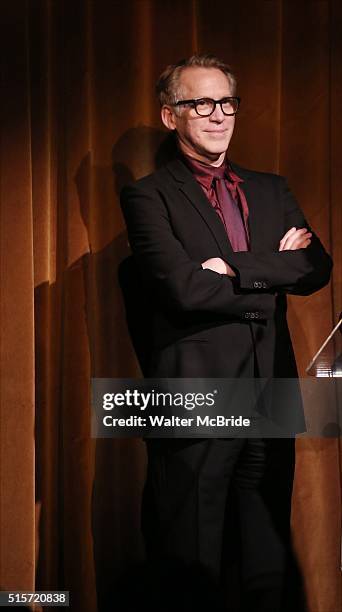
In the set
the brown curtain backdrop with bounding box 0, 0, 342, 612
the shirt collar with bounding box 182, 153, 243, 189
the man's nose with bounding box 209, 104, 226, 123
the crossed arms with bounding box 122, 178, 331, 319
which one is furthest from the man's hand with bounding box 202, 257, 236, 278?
the brown curtain backdrop with bounding box 0, 0, 342, 612

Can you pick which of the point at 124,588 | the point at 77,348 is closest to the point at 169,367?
the point at 77,348

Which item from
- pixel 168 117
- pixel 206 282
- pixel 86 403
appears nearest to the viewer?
pixel 206 282

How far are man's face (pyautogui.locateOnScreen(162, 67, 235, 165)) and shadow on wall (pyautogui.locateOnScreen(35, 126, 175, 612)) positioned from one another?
0.31 meters

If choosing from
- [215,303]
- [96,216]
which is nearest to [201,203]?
[215,303]

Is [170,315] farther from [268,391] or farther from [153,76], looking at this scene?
[153,76]

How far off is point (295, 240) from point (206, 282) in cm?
34

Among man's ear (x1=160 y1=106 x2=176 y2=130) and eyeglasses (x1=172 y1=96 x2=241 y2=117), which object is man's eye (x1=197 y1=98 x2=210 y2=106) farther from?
man's ear (x1=160 y1=106 x2=176 y2=130)

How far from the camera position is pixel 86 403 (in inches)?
108

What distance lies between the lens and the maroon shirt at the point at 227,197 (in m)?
2.45

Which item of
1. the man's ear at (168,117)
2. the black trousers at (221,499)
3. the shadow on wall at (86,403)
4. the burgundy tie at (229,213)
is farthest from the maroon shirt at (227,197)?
the black trousers at (221,499)

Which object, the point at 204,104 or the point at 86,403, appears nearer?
the point at 204,104

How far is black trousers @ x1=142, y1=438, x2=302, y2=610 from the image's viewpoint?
227 cm

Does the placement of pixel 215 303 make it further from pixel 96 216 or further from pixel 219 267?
pixel 96 216

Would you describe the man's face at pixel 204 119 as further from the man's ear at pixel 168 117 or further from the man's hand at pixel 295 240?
the man's hand at pixel 295 240
